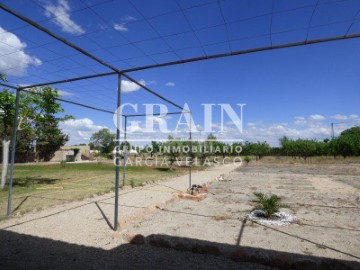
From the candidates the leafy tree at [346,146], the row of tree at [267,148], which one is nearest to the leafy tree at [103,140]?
the row of tree at [267,148]

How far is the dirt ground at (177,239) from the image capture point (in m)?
4.33

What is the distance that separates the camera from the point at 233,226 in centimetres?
649

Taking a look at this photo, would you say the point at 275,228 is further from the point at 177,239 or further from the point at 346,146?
the point at 346,146

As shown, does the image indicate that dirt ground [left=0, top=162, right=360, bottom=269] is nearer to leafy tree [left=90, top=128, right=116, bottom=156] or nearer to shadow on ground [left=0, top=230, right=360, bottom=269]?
shadow on ground [left=0, top=230, right=360, bottom=269]

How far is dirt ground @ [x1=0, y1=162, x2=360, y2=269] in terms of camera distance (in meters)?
4.33

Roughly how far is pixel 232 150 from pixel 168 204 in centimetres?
4855

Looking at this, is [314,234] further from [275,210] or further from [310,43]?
Result: [310,43]

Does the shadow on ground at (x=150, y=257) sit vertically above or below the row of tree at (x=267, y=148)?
below

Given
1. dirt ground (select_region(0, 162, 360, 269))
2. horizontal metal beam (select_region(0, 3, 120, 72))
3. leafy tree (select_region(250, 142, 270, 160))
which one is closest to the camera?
horizontal metal beam (select_region(0, 3, 120, 72))

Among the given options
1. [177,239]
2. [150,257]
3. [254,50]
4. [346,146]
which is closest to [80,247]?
[150,257]

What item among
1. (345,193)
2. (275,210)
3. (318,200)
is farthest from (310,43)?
(345,193)

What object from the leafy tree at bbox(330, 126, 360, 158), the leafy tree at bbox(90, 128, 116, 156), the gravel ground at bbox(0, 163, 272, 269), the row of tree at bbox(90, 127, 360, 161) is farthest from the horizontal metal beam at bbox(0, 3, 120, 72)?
the leafy tree at bbox(90, 128, 116, 156)

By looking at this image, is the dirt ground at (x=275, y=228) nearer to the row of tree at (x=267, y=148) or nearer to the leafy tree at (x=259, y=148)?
the row of tree at (x=267, y=148)

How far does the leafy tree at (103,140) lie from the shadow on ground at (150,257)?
68.7 metres
